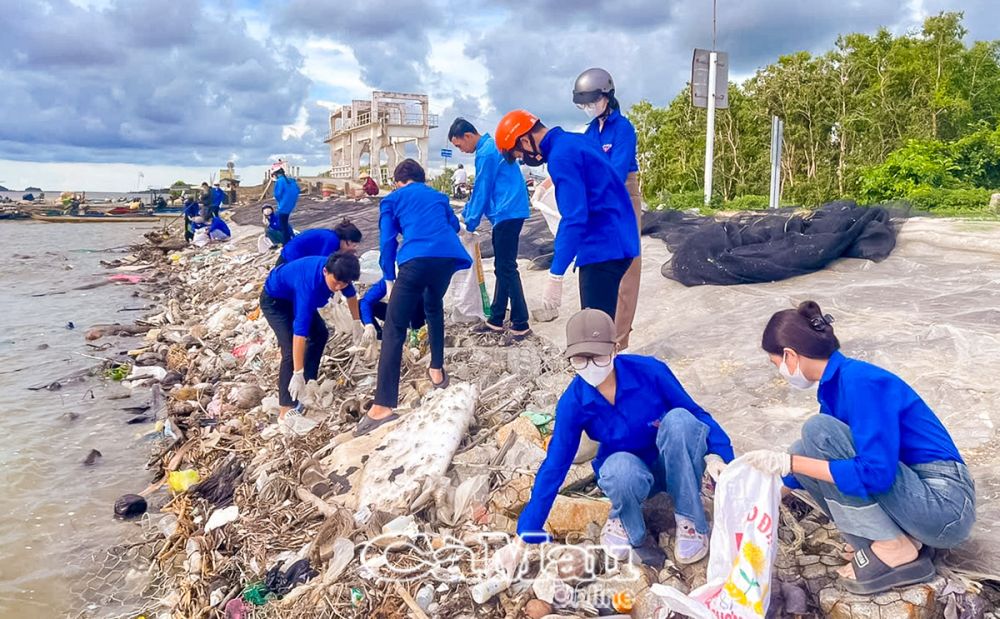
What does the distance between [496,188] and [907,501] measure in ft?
11.5

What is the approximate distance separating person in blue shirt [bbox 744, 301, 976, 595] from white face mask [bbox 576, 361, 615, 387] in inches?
22.0

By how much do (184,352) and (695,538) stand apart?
22.0ft

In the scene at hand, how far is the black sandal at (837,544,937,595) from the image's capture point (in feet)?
7.17

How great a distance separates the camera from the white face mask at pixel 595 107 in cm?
398

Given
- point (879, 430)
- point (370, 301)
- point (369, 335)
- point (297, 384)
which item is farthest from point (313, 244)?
point (879, 430)

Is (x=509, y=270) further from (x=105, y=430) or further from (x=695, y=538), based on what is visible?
(x=105, y=430)

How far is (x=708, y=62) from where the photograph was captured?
1362 cm

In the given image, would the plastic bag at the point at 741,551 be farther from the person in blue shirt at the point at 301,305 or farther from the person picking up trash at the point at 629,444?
the person in blue shirt at the point at 301,305

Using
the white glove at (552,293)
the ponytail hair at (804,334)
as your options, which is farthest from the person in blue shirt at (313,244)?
the ponytail hair at (804,334)

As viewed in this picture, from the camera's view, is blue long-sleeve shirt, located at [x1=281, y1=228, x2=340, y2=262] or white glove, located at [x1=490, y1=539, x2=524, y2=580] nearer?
white glove, located at [x1=490, y1=539, x2=524, y2=580]

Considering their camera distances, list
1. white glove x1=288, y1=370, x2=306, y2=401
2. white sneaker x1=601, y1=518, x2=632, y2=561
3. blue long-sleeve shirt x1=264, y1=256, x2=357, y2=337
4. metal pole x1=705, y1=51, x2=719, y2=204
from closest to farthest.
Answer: white sneaker x1=601, y1=518, x2=632, y2=561 → blue long-sleeve shirt x1=264, y1=256, x2=357, y2=337 → white glove x1=288, y1=370, x2=306, y2=401 → metal pole x1=705, y1=51, x2=719, y2=204

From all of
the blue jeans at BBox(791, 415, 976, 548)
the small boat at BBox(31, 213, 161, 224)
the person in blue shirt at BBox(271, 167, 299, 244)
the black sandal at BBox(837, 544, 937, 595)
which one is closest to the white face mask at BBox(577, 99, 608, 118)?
the blue jeans at BBox(791, 415, 976, 548)

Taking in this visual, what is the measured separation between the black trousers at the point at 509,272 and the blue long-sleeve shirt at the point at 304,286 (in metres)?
1.32

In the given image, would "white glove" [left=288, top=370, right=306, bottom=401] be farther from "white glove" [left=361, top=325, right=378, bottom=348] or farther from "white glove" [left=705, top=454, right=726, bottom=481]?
"white glove" [left=705, top=454, right=726, bottom=481]
